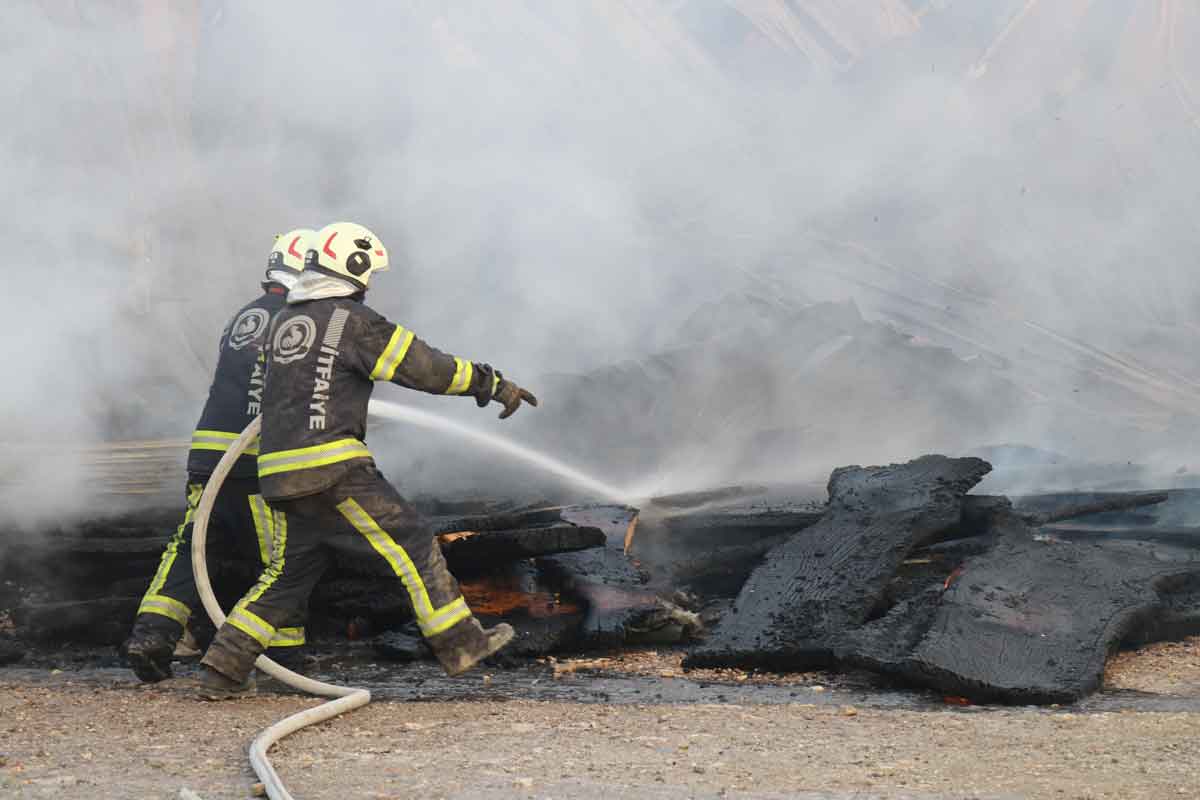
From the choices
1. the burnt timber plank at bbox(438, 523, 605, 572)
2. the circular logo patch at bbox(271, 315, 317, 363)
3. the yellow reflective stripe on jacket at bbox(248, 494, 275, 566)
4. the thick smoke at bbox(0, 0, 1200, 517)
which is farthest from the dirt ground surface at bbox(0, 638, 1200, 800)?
the thick smoke at bbox(0, 0, 1200, 517)

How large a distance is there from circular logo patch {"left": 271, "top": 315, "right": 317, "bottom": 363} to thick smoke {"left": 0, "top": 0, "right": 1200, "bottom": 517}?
2.13 meters

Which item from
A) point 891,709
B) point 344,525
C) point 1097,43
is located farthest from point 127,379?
point 1097,43

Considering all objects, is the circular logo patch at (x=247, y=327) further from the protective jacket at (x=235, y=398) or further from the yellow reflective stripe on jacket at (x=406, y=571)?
the yellow reflective stripe on jacket at (x=406, y=571)

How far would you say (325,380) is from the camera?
13.9ft

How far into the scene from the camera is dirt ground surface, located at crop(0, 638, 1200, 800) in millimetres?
3104

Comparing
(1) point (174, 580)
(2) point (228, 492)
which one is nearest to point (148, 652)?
(1) point (174, 580)

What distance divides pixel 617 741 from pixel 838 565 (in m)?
2.07

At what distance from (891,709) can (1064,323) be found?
13.0 metres

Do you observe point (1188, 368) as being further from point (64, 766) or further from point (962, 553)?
point (64, 766)

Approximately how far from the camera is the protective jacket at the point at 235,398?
15.6 ft

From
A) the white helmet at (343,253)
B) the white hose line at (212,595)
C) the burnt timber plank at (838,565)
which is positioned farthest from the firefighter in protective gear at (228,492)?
the burnt timber plank at (838,565)

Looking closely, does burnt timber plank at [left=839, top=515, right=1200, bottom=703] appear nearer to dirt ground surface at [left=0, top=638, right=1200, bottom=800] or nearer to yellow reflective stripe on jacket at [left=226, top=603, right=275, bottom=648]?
dirt ground surface at [left=0, top=638, right=1200, bottom=800]

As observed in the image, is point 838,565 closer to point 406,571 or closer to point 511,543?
point 511,543

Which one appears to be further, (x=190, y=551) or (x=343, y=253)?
(x=190, y=551)
